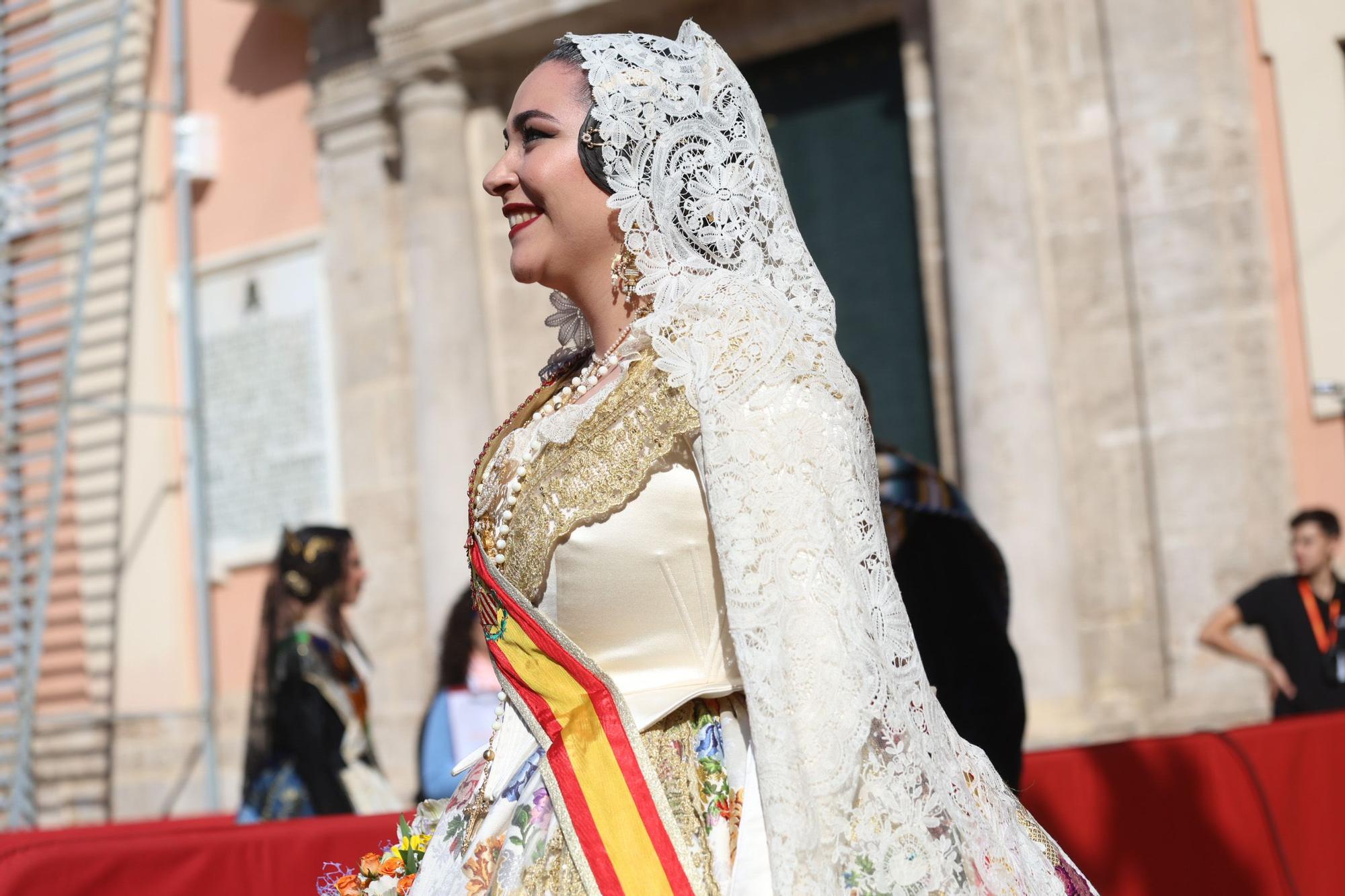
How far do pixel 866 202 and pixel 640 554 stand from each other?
22.0ft

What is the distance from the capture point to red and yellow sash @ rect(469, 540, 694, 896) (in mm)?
1845

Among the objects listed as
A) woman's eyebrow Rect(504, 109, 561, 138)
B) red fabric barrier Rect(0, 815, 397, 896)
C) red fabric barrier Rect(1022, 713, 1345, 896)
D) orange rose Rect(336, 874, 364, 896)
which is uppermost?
woman's eyebrow Rect(504, 109, 561, 138)

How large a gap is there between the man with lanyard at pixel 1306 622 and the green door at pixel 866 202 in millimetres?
2297

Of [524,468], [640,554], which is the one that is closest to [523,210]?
[524,468]

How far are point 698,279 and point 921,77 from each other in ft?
21.0

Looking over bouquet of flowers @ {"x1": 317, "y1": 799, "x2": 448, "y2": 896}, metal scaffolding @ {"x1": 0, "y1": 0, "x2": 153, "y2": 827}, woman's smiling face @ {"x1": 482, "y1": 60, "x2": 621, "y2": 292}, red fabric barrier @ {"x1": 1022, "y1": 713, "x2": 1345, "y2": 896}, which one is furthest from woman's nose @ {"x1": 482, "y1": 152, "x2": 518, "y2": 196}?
metal scaffolding @ {"x1": 0, "y1": 0, "x2": 153, "y2": 827}

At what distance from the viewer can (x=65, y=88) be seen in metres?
11.5

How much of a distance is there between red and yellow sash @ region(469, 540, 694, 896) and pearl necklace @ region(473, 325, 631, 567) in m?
0.03

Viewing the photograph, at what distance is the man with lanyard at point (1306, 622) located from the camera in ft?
19.4

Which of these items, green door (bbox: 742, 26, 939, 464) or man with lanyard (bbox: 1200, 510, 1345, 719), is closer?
man with lanyard (bbox: 1200, 510, 1345, 719)

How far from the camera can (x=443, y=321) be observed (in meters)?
8.93

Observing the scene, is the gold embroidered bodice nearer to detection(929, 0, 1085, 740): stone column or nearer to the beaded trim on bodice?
the beaded trim on bodice

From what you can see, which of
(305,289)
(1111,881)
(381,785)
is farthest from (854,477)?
(305,289)

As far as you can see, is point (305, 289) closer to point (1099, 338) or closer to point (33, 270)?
point (33, 270)
